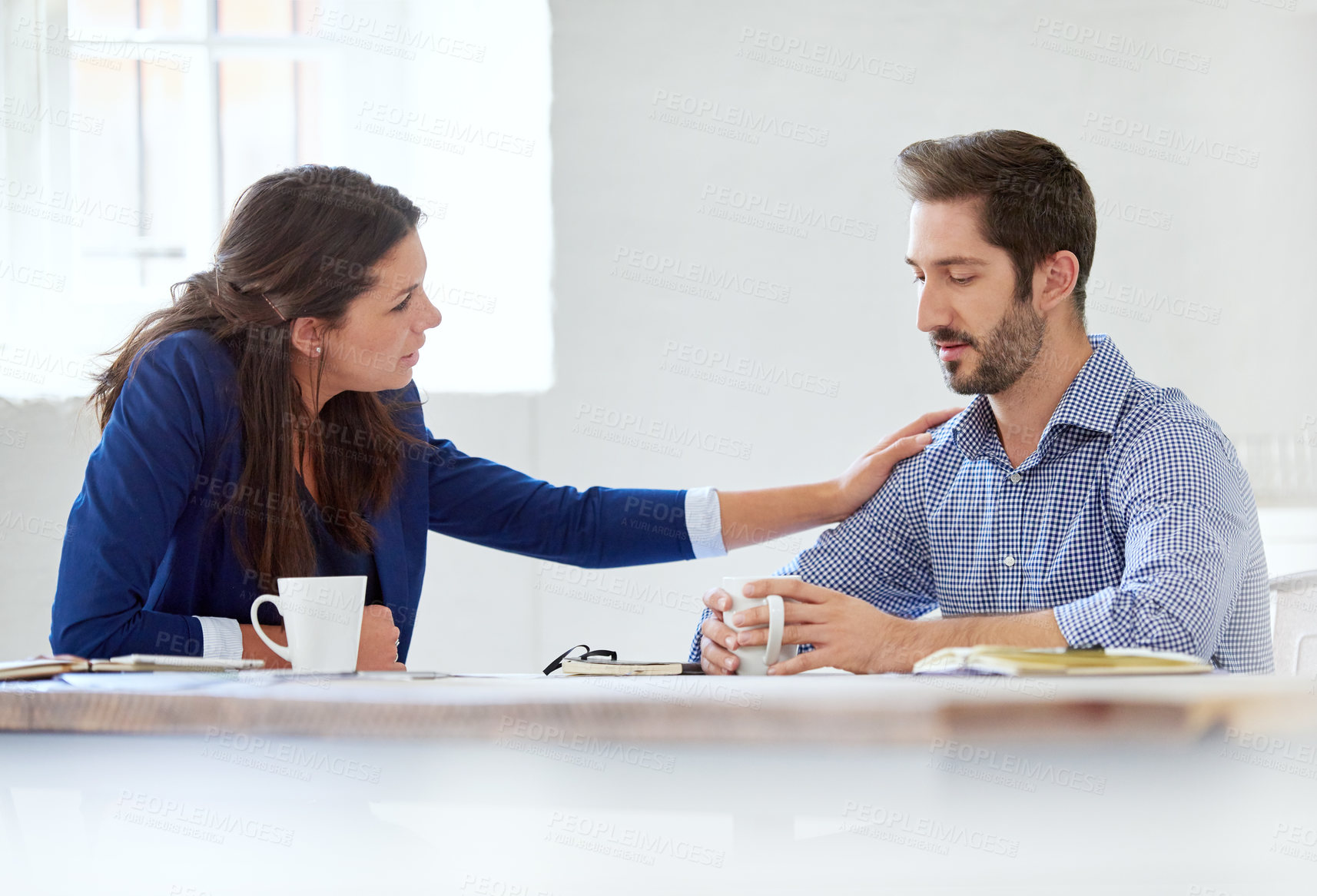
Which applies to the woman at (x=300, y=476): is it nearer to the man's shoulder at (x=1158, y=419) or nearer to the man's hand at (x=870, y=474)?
the man's hand at (x=870, y=474)

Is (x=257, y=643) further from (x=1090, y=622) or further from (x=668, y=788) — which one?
(x=1090, y=622)

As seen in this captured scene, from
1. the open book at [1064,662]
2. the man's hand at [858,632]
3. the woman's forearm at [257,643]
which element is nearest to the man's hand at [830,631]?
the man's hand at [858,632]

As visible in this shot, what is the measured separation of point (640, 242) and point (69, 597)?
2089mm

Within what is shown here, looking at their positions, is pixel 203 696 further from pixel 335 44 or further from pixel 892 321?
pixel 335 44

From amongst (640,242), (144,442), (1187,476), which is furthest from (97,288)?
(1187,476)

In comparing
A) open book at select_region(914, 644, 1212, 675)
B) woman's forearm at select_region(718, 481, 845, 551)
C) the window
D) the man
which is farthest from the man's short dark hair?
the window

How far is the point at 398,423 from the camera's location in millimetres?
1727

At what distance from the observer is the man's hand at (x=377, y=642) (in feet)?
4.22

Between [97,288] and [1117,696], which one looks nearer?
[1117,696]

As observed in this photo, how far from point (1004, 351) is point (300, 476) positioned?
0.95 metres

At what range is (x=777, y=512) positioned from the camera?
1713mm

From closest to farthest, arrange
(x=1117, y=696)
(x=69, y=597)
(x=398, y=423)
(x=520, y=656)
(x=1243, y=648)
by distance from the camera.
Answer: (x=1117, y=696) < (x=69, y=597) < (x=1243, y=648) < (x=398, y=423) < (x=520, y=656)

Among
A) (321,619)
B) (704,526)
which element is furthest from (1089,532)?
(321,619)

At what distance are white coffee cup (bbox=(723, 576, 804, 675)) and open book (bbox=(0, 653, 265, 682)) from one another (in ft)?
1.67
